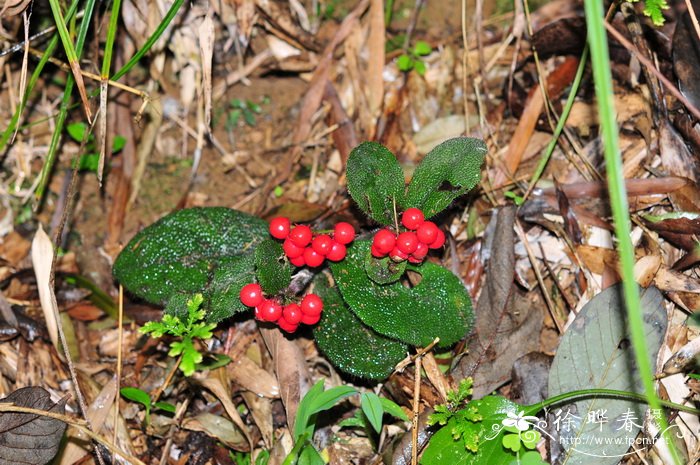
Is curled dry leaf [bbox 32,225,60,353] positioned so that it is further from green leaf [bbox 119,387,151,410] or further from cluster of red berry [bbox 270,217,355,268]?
cluster of red berry [bbox 270,217,355,268]

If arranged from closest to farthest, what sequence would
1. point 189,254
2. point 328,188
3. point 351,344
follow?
1. point 351,344
2. point 189,254
3. point 328,188

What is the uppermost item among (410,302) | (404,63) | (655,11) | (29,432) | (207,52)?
(655,11)

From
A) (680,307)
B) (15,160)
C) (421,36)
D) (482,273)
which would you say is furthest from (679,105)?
(15,160)

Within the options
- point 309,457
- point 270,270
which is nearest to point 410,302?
point 270,270

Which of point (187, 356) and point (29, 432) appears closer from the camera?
point (187, 356)

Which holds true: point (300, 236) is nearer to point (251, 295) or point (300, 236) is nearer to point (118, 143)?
point (251, 295)

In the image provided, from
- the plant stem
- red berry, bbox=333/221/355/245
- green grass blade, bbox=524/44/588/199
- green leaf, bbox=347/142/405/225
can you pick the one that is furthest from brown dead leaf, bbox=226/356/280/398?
green grass blade, bbox=524/44/588/199

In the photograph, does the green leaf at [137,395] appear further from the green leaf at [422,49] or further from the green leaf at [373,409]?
the green leaf at [422,49]
